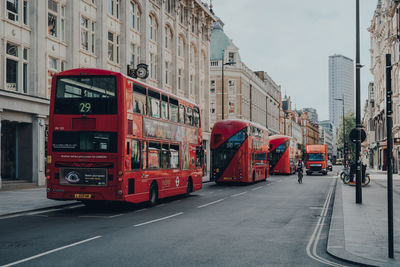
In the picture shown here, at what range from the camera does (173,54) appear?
4519 centimetres

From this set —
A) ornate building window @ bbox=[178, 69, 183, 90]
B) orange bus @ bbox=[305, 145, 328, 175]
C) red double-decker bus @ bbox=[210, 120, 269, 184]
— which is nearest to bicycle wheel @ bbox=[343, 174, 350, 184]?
red double-decker bus @ bbox=[210, 120, 269, 184]

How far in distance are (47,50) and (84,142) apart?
14.0 metres

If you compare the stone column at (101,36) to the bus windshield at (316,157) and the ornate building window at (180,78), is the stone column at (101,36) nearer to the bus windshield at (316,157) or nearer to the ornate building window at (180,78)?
the ornate building window at (180,78)

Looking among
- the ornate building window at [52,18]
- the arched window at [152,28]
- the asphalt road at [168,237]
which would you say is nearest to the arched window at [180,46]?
the arched window at [152,28]

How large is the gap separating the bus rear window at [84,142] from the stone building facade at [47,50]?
376 inches

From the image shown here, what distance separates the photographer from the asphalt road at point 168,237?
803 centimetres

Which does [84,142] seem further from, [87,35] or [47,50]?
[87,35]

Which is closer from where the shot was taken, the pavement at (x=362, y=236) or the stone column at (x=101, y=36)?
the pavement at (x=362, y=236)

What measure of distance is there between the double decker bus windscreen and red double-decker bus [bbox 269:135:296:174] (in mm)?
36429

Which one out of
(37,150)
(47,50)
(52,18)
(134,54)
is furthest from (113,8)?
(37,150)

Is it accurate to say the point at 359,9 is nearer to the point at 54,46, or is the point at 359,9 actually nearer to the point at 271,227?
the point at 271,227

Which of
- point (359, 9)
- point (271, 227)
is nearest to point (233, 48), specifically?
point (359, 9)

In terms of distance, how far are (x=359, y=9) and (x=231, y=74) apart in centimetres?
4932

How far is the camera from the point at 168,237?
34.0ft
